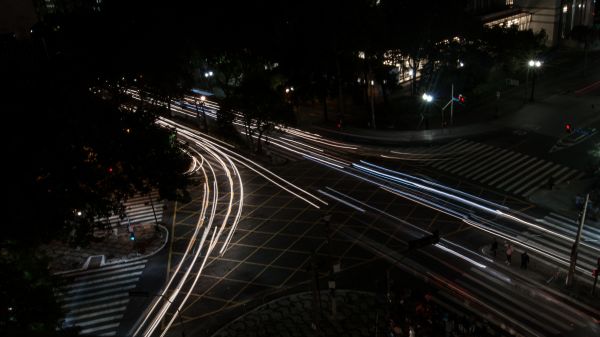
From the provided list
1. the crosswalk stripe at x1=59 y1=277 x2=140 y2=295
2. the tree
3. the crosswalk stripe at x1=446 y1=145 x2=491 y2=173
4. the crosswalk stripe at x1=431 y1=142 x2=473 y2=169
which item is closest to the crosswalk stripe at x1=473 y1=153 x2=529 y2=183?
the crosswalk stripe at x1=446 y1=145 x2=491 y2=173

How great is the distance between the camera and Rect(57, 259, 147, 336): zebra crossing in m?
22.6

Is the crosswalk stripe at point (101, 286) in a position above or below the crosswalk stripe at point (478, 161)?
below

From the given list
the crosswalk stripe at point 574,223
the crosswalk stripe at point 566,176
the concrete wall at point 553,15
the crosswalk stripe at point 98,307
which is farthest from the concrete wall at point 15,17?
the concrete wall at point 553,15

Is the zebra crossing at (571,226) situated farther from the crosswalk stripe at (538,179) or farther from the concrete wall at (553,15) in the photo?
the concrete wall at (553,15)

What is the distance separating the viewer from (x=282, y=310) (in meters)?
22.0

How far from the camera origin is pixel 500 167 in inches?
1399

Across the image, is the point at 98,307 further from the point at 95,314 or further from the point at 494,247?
the point at 494,247

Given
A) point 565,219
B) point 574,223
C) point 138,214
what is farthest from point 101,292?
point 574,223

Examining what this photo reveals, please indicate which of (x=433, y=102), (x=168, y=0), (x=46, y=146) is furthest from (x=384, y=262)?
(x=168, y=0)

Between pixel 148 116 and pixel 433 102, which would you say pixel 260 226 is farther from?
pixel 433 102

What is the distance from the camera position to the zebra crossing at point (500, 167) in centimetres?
3281

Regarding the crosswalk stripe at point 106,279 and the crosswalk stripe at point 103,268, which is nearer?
the crosswalk stripe at point 106,279

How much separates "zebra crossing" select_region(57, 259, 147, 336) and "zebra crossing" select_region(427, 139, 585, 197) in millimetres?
23406

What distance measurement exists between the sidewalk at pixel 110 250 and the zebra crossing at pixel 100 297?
0.76m
